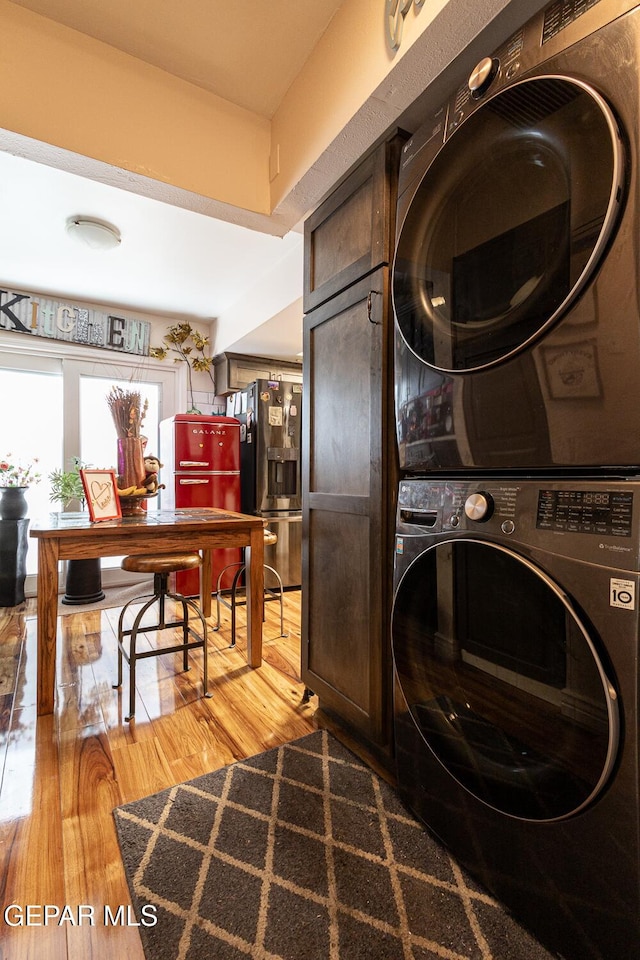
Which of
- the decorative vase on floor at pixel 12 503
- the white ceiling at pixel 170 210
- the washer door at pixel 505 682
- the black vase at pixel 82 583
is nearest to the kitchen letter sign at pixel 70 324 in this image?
the white ceiling at pixel 170 210

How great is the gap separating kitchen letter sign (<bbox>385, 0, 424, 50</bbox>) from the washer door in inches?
54.5

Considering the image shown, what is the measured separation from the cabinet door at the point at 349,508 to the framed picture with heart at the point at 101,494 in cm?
110

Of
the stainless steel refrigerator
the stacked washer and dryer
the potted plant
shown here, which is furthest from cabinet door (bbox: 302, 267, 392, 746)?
the potted plant

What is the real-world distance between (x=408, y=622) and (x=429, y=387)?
650mm

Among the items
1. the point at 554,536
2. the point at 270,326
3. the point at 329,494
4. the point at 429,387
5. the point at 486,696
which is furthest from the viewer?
the point at 270,326

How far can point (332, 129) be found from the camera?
145cm

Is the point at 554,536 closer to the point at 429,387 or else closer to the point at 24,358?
the point at 429,387

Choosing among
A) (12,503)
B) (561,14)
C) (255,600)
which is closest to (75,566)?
(12,503)

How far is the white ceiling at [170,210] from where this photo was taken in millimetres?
1443

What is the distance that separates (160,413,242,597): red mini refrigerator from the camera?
11.7 feet

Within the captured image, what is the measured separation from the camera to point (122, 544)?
2.00 m

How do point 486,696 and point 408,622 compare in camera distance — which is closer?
point 486,696

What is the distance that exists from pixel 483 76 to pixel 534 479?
905 mm

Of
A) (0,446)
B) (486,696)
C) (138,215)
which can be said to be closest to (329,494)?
(486,696)
